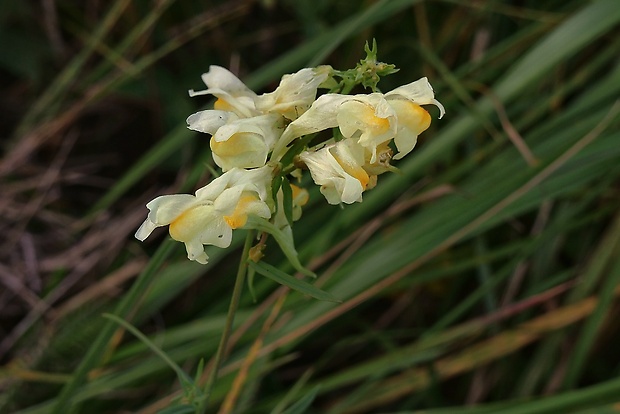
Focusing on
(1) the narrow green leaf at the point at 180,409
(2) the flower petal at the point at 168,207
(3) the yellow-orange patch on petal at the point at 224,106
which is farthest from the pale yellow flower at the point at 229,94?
(1) the narrow green leaf at the point at 180,409

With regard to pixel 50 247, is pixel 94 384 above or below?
below

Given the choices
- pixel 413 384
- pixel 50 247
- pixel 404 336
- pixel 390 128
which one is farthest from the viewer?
pixel 50 247

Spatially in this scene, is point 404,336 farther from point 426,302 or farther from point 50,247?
point 50,247

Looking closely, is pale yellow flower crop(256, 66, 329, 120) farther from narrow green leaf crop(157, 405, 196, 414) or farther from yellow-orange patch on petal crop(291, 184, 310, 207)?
narrow green leaf crop(157, 405, 196, 414)

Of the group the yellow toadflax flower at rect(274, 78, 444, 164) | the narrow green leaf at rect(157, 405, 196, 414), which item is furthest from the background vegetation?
the yellow toadflax flower at rect(274, 78, 444, 164)

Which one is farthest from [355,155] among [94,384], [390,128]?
[94,384]

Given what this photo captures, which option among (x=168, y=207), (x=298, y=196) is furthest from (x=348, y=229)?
(x=168, y=207)

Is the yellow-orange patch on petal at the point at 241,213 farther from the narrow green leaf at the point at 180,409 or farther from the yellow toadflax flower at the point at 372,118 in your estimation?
the narrow green leaf at the point at 180,409
